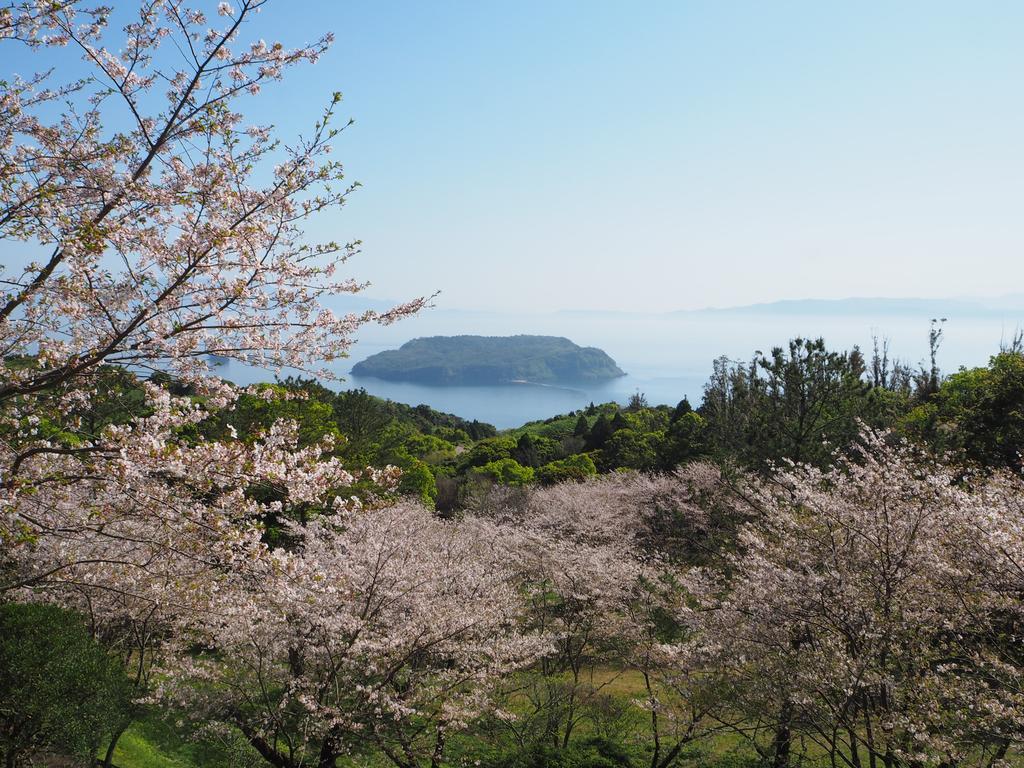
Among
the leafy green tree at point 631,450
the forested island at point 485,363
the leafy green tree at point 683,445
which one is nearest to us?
the leafy green tree at point 683,445

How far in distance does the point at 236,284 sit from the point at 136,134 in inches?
55.2

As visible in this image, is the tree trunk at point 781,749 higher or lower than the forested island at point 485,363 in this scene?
lower

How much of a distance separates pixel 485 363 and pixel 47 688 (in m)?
153

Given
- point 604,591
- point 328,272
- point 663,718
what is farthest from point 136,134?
point 663,718

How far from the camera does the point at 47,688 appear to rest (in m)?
6.85

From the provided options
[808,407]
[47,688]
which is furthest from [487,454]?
[47,688]

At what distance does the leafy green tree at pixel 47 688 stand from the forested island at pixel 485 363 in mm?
140544

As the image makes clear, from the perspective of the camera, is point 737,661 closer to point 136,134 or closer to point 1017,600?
point 1017,600

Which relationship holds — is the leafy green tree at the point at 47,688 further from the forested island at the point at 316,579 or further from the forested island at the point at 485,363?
the forested island at the point at 485,363

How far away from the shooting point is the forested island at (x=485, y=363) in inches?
5974

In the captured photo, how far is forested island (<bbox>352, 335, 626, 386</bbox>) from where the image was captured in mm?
151750

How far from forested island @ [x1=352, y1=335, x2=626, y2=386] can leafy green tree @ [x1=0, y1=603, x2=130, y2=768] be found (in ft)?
461

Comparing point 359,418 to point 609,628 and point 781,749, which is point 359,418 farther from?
point 781,749


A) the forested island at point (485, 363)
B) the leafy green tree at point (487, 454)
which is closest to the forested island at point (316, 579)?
the leafy green tree at point (487, 454)
